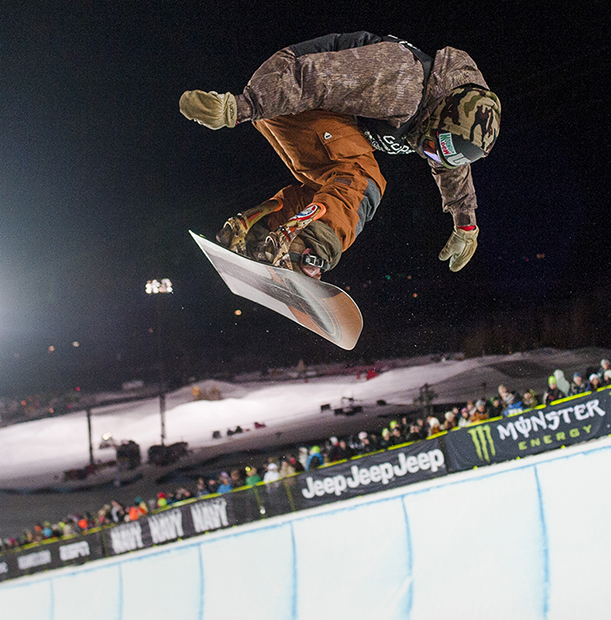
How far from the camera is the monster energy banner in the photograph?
318 cm

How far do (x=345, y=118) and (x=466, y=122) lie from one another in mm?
424

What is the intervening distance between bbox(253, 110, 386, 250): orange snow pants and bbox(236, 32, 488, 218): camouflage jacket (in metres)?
0.09

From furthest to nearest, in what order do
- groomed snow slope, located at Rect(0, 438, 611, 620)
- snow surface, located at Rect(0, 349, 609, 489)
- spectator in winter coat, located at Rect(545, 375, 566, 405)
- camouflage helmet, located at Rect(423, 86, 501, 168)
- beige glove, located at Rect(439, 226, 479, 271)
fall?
snow surface, located at Rect(0, 349, 609, 489) → spectator in winter coat, located at Rect(545, 375, 566, 405) → groomed snow slope, located at Rect(0, 438, 611, 620) → beige glove, located at Rect(439, 226, 479, 271) → camouflage helmet, located at Rect(423, 86, 501, 168)

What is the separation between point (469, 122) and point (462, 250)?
2.42 feet

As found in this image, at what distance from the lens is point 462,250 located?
2.22 m

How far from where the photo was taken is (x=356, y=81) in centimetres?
158

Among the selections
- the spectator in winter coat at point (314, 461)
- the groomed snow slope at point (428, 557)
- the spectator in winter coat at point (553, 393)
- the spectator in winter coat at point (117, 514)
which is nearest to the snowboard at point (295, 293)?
the groomed snow slope at point (428, 557)

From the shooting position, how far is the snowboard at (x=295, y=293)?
5.73 feet

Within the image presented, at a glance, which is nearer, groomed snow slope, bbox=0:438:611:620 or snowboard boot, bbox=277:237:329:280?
snowboard boot, bbox=277:237:329:280

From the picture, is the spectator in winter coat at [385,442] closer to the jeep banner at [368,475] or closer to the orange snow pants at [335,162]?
the jeep banner at [368,475]

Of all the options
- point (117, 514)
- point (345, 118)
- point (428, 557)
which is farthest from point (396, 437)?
point (345, 118)

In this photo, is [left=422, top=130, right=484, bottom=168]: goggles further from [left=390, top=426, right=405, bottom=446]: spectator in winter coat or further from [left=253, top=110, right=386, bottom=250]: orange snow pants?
[left=390, top=426, right=405, bottom=446]: spectator in winter coat

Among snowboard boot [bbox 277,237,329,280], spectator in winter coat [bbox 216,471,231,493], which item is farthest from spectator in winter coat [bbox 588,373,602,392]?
spectator in winter coat [bbox 216,471,231,493]

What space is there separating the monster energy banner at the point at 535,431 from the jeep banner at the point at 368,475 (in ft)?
0.66
